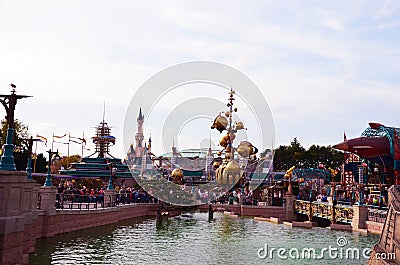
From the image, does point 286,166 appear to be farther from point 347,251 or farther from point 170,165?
point 347,251

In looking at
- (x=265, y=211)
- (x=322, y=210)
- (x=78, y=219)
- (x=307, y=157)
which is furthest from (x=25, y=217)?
(x=307, y=157)

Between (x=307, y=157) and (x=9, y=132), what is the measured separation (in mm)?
78615

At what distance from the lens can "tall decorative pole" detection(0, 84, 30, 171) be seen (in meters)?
12.4

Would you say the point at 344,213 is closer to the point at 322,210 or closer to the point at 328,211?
the point at 328,211

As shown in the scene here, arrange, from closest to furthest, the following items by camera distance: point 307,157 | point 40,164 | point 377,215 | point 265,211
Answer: point 377,215, point 265,211, point 40,164, point 307,157

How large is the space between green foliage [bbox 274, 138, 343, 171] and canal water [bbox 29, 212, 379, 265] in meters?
57.6

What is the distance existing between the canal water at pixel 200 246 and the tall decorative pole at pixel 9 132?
19.1 ft

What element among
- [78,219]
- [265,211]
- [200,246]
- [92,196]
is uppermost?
[92,196]

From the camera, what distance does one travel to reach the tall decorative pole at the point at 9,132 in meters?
12.4

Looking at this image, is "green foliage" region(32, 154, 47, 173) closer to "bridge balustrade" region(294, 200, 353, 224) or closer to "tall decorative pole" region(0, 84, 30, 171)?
Answer: "bridge balustrade" region(294, 200, 353, 224)

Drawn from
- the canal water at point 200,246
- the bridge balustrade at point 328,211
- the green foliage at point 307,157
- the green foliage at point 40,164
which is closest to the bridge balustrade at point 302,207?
the bridge balustrade at point 328,211

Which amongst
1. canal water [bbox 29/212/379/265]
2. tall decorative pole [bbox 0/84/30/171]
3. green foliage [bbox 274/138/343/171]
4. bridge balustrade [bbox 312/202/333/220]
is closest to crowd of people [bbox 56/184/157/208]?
canal water [bbox 29/212/379/265]

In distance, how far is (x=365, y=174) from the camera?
4350 centimetres

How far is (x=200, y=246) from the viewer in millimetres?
21875
